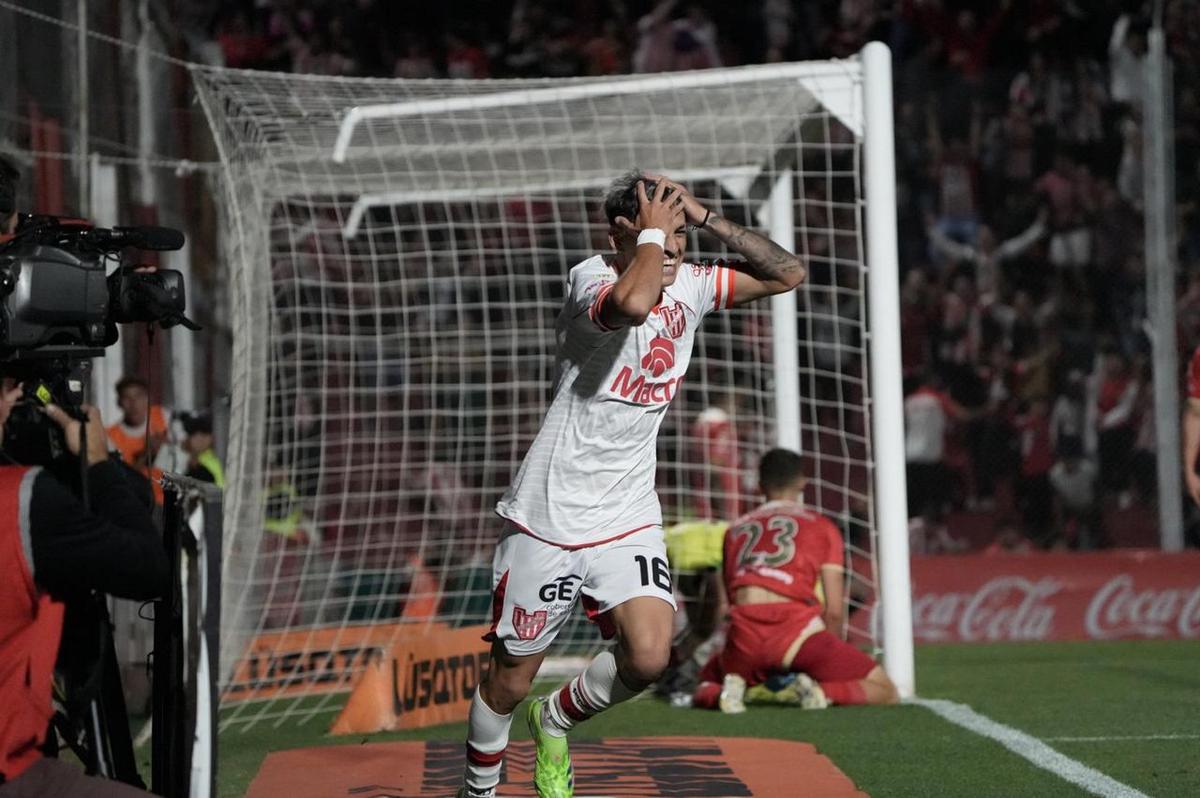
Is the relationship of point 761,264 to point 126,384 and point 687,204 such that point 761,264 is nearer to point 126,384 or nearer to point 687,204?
point 687,204

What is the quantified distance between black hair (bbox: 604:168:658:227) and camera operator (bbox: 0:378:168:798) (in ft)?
7.28

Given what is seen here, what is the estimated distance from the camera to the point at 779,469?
8938 millimetres

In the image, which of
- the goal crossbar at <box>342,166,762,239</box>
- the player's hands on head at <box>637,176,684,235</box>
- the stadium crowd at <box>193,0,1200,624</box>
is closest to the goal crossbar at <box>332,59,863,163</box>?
the goal crossbar at <box>342,166,762,239</box>

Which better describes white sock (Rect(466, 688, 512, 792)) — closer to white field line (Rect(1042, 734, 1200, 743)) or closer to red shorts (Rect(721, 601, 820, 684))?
white field line (Rect(1042, 734, 1200, 743))

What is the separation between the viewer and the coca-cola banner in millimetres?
12609

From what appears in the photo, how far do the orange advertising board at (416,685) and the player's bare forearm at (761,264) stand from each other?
10.1 feet

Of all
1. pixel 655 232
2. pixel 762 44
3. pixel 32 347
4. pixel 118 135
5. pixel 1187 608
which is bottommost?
pixel 1187 608

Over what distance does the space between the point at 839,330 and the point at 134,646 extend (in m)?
7.70

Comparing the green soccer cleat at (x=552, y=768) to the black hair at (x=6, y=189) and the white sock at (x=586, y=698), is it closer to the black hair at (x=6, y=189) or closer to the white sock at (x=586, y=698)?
the white sock at (x=586, y=698)

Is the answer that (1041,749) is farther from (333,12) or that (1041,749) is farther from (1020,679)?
(333,12)

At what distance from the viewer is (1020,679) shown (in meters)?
10.0

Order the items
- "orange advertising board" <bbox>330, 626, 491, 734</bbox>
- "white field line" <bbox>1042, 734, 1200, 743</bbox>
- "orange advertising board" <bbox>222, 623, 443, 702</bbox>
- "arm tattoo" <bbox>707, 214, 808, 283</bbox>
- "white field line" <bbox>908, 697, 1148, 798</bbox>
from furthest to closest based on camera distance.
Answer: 1. "orange advertising board" <bbox>222, 623, 443, 702</bbox>
2. "orange advertising board" <bbox>330, 626, 491, 734</bbox>
3. "white field line" <bbox>1042, 734, 1200, 743</bbox>
4. "white field line" <bbox>908, 697, 1148, 798</bbox>
5. "arm tattoo" <bbox>707, 214, 808, 283</bbox>

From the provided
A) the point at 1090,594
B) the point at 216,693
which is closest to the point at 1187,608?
the point at 1090,594

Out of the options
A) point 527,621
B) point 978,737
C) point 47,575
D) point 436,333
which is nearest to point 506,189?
point 436,333
